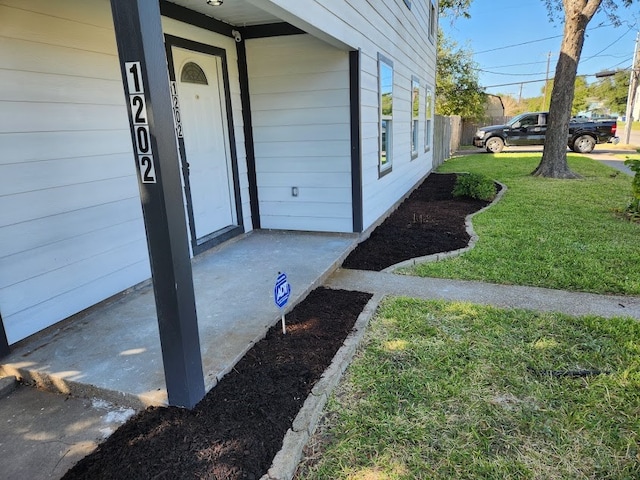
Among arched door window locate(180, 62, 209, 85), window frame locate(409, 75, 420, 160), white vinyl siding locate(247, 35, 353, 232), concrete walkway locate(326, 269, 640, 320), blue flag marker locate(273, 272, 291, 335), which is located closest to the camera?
blue flag marker locate(273, 272, 291, 335)

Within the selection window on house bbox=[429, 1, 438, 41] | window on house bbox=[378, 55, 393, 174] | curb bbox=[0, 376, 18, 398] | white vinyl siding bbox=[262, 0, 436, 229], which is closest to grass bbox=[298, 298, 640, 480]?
curb bbox=[0, 376, 18, 398]

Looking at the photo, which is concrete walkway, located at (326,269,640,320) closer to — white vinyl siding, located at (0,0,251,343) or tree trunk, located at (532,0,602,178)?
white vinyl siding, located at (0,0,251,343)

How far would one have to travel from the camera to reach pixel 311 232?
5.41m

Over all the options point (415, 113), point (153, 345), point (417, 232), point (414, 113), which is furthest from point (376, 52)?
point (153, 345)

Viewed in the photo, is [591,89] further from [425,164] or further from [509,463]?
[509,463]

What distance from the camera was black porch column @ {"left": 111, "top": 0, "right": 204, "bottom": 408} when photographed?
5.50 ft

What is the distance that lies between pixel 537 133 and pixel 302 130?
52.1 ft

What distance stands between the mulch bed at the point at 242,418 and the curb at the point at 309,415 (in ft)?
0.12

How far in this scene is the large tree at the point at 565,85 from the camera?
30.8 feet

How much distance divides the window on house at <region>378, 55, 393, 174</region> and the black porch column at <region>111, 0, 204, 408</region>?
4.46 metres

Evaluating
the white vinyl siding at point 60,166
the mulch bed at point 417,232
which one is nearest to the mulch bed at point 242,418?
the mulch bed at point 417,232

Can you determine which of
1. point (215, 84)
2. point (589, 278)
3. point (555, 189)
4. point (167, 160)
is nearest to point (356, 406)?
point (167, 160)

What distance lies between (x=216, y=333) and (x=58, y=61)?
2.24 meters

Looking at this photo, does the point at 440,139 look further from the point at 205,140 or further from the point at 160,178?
the point at 160,178
